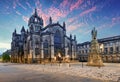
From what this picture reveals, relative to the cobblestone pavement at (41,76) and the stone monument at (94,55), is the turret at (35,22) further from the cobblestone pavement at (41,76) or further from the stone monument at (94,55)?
the cobblestone pavement at (41,76)

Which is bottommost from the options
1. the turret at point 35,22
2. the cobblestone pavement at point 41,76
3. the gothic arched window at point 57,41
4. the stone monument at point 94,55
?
the cobblestone pavement at point 41,76

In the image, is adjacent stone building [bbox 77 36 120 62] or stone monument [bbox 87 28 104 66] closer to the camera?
stone monument [bbox 87 28 104 66]

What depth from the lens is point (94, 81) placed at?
12578mm

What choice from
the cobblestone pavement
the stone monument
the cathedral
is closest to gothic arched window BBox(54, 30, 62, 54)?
the cathedral

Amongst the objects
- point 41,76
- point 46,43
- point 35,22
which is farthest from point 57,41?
point 41,76

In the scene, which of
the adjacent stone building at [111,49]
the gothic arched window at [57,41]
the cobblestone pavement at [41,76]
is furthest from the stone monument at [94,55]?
the gothic arched window at [57,41]

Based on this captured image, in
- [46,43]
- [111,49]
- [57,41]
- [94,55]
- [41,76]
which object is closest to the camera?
[41,76]

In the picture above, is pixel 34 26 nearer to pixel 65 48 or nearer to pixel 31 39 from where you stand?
pixel 31 39

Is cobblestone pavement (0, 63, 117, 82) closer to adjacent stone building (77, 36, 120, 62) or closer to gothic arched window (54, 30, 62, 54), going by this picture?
gothic arched window (54, 30, 62, 54)

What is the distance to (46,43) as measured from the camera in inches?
2638

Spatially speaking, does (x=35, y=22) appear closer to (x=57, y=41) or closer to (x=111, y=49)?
(x=57, y=41)

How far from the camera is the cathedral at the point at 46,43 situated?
64.8 m

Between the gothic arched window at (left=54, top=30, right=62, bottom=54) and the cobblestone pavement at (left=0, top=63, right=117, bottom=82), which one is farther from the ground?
the gothic arched window at (left=54, top=30, right=62, bottom=54)

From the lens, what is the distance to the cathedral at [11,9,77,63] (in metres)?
64.8
